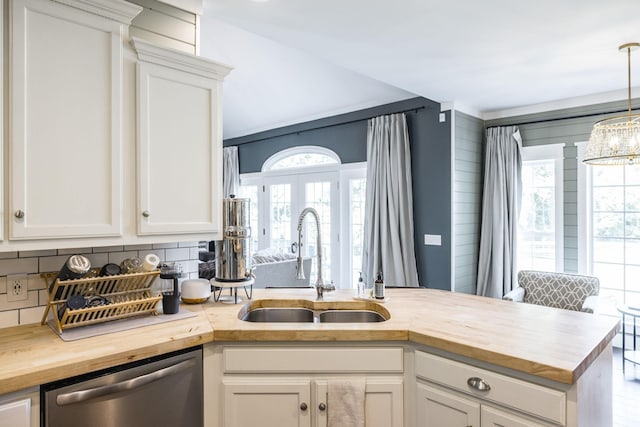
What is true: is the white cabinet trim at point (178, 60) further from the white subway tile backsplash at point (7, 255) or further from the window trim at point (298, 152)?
the window trim at point (298, 152)

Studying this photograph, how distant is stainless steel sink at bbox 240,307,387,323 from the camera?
2.18 metres

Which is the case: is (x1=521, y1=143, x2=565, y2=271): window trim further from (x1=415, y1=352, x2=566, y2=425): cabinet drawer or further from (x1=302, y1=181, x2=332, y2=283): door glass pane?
(x1=415, y1=352, x2=566, y2=425): cabinet drawer

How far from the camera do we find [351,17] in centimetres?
246

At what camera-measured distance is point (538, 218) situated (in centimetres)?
461

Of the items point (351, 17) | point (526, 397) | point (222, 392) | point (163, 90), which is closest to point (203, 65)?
point (163, 90)

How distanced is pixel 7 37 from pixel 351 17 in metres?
1.73

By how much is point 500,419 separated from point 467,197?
3433mm

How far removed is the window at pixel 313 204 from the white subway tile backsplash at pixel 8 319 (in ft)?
10.6

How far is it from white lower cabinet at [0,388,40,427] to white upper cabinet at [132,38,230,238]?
2.56 ft

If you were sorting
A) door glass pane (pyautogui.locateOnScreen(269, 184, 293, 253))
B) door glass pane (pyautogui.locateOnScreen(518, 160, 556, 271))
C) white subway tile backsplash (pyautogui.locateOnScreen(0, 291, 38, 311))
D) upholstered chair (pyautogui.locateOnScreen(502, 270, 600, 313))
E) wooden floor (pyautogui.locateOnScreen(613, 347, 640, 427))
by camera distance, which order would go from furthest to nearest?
door glass pane (pyautogui.locateOnScreen(269, 184, 293, 253)) → door glass pane (pyautogui.locateOnScreen(518, 160, 556, 271)) → upholstered chair (pyautogui.locateOnScreen(502, 270, 600, 313)) → wooden floor (pyautogui.locateOnScreen(613, 347, 640, 427)) → white subway tile backsplash (pyautogui.locateOnScreen(0, 291, 38, 311))

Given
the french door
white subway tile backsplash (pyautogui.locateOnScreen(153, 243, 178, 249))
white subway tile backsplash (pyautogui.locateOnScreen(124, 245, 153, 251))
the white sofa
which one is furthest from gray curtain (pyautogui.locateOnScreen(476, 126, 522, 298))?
white subway tile backsplash (pyautogui.locateOnScreen(124, 245, 153, 251))

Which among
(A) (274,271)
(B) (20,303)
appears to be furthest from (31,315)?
(A) (274,271)

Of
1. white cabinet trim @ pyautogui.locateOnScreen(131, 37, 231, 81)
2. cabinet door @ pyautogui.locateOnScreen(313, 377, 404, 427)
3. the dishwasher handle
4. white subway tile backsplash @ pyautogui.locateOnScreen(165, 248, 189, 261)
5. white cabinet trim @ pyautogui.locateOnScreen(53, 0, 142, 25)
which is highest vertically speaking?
white cabinet trim @ pyautogui.locateOnScreen(53, 0, 142, 25)

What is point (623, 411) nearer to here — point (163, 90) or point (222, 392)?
point (222, 392)
